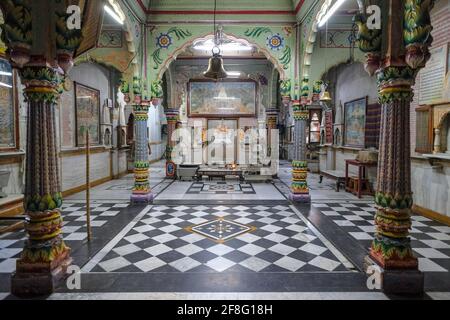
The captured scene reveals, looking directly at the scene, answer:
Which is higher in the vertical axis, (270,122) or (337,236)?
(270,122)

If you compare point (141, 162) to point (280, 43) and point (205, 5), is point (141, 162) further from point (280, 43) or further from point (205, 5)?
point (280, 43)

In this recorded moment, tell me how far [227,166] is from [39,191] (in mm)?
7759

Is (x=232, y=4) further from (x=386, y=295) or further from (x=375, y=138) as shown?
(x=386, y=295)

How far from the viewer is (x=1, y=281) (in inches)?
113

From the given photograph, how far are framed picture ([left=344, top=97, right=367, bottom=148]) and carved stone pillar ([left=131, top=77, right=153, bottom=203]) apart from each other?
20.4ft

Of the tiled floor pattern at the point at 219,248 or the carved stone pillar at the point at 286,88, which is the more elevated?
the carved stone pillar at the point at 286,88

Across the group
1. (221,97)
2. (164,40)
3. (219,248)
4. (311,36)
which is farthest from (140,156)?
(221,97)

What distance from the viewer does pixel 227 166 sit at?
33.7 feet

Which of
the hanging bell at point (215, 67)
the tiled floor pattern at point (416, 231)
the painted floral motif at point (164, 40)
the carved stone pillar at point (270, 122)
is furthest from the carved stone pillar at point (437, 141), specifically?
the carved stone pillar at point (270, 122)

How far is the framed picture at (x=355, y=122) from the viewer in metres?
8.29

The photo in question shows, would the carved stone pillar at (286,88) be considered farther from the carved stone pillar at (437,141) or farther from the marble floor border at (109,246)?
the marble floor border at (109,246)

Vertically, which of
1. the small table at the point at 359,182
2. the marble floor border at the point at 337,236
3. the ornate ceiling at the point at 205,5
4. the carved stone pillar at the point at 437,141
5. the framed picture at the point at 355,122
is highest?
the ornate ceiling at the point at 205,5

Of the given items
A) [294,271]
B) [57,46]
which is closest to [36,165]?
[57,46]

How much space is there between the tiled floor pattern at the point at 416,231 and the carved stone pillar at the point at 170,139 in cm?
562
